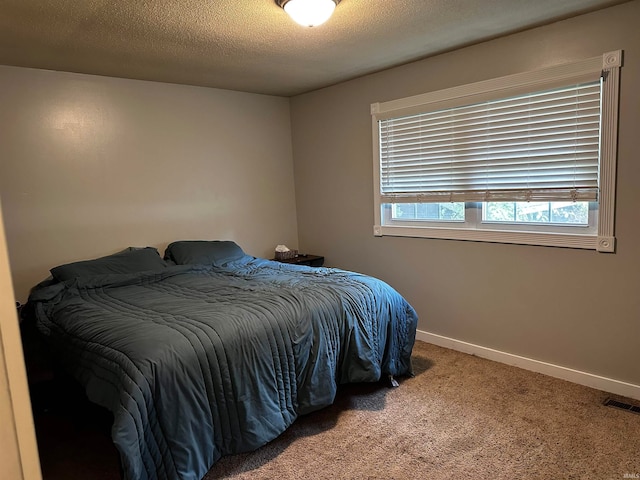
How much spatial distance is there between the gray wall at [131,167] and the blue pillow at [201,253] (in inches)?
8.1

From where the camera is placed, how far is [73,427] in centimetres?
251

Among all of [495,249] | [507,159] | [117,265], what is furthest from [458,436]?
[117,265]

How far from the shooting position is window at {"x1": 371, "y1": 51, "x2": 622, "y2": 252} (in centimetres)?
254

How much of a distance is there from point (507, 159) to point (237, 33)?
194 cm

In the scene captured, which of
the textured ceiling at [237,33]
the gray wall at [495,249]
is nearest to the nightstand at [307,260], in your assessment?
the gray wall at [495,249]

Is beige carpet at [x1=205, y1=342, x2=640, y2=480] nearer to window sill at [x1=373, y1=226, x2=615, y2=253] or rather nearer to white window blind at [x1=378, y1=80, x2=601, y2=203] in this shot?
window sill at [x1=373, y1=226, x2=615, y2=253]

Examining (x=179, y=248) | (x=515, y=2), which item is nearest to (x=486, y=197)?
(x=515, y=2)

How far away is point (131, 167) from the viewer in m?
3.52

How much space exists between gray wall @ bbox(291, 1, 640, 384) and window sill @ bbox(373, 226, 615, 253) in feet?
0.15

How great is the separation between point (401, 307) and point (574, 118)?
1.58 meters

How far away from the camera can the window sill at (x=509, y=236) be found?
2.58 metres

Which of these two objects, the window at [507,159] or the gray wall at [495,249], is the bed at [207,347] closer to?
the gray wall at [495,249]

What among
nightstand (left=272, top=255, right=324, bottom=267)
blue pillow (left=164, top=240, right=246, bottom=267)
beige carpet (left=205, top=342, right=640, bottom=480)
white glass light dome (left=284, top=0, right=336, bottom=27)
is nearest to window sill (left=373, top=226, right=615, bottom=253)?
nightstand (left=272, top=255, right=324, bottom=267)

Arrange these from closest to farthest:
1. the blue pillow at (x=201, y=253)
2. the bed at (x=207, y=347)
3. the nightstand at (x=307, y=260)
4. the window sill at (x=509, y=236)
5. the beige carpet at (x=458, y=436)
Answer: the bed at (x=207, y=347), the beige carpet at (x=458, y=436), the window sill at (x=509, y=236), the blue pillow at (x=201, y=253), the nightstand at (x=307, y=260)
